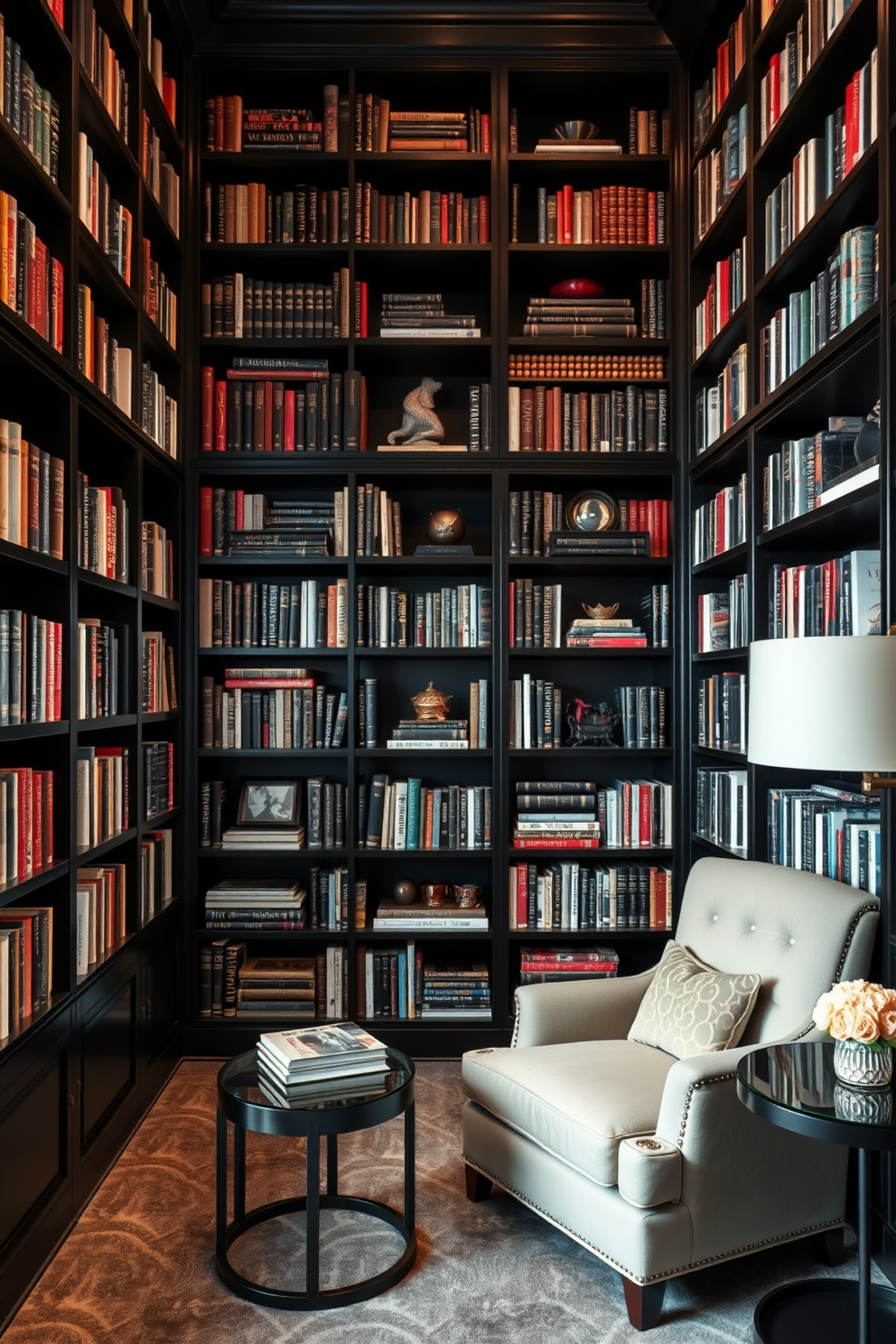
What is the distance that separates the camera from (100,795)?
9.16 ft

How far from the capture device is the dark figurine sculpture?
3736mm

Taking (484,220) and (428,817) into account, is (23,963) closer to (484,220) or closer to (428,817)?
(428,817)

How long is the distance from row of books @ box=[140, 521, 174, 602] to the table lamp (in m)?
2.04

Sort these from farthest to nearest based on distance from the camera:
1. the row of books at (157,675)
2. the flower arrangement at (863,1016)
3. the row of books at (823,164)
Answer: the row of books at (157,675), the row of books at (823,164), the flower arrangement at (863,1016)

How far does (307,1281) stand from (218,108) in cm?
376

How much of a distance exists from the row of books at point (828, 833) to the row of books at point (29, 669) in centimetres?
194

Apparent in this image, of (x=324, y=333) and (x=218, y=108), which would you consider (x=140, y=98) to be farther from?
(x=324, y=333)

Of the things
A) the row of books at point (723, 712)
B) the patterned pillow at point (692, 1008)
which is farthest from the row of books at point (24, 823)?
the row of books at point (723, 712)

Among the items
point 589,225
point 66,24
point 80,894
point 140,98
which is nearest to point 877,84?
point 589,225

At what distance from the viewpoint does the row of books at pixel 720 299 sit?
10.5 ft

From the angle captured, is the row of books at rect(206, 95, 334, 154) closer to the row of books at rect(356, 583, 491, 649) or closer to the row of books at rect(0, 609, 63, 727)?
the row of books at rect(356, 583, 491, 649)

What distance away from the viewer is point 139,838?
3.11 metres

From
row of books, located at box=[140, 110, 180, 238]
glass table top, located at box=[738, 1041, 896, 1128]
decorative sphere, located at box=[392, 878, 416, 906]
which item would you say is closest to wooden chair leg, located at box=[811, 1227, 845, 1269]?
glass table top, located at box=[738, 1041, 896, 1128]

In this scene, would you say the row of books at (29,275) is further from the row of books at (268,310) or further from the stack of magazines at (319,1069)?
the stack of magazines at (319,1069)
